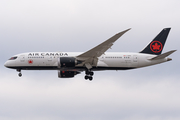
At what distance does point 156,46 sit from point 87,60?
486 inches

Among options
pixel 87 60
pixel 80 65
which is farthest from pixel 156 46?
pixel 80 65

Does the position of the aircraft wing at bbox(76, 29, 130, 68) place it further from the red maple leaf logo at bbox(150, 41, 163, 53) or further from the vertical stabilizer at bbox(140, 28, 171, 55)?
the red maple leaf logo at bbox(150, 41, 163, 53)

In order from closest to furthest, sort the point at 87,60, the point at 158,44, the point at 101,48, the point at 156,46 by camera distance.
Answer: the point at 101,48, the point at 87,60, the point at 156,46, the point at 158,44

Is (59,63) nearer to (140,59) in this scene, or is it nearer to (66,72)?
(66,72)

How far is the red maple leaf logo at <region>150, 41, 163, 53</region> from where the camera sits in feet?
213

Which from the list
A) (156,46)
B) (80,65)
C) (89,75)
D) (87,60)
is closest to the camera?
(87,60)

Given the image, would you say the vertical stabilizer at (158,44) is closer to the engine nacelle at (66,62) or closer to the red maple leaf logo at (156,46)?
the red maple leaf logo at (156,46)

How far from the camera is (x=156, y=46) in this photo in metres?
65.1

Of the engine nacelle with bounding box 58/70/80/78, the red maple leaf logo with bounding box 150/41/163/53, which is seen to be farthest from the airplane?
the engine nacelle with bounding box 58/70/80/78

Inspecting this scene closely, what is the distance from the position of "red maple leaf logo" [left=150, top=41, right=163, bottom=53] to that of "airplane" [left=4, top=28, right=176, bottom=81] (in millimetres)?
973

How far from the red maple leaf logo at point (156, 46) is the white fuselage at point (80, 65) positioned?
6.69 feet

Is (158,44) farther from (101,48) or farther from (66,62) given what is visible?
(66,62)

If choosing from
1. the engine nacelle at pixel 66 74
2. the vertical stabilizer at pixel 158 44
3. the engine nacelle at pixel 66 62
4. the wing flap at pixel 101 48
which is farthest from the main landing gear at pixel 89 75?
the vertical stabilizer at pixel 158 44

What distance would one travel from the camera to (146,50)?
2539 inches
